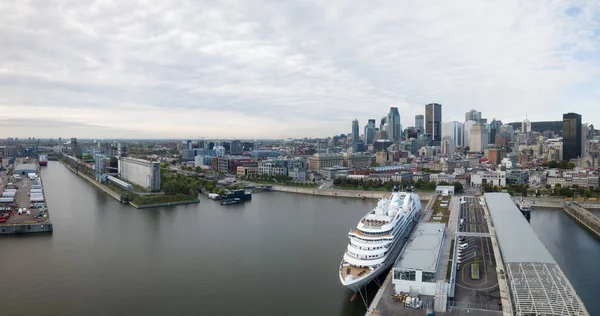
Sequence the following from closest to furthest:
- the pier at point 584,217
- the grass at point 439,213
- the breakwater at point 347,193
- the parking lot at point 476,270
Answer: the parking lot at point 476,270
the grass at point 439,213
the pier at point 584,217
the breakwater at point 347,193

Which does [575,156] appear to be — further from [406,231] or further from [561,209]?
[406,231]

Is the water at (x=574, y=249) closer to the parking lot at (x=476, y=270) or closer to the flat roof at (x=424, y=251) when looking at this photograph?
the parking lot at (x=476, y=270)

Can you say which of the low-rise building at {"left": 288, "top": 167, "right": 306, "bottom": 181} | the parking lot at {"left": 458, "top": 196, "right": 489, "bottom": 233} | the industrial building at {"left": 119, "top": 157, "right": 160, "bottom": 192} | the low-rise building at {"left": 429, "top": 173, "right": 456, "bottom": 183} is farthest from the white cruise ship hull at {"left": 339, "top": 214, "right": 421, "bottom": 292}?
the low-rise building at {"left": 288, "top": 167, "right": 306, "bottom": 181}

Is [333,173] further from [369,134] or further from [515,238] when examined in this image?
[369,134]

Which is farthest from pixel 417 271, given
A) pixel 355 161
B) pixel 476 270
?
pixel 355 161

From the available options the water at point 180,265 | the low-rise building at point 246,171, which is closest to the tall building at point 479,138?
the low-rise building at point 246,171

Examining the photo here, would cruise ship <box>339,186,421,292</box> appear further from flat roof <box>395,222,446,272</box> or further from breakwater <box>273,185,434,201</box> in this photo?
breakwater <box>273,185,434,201</box>
